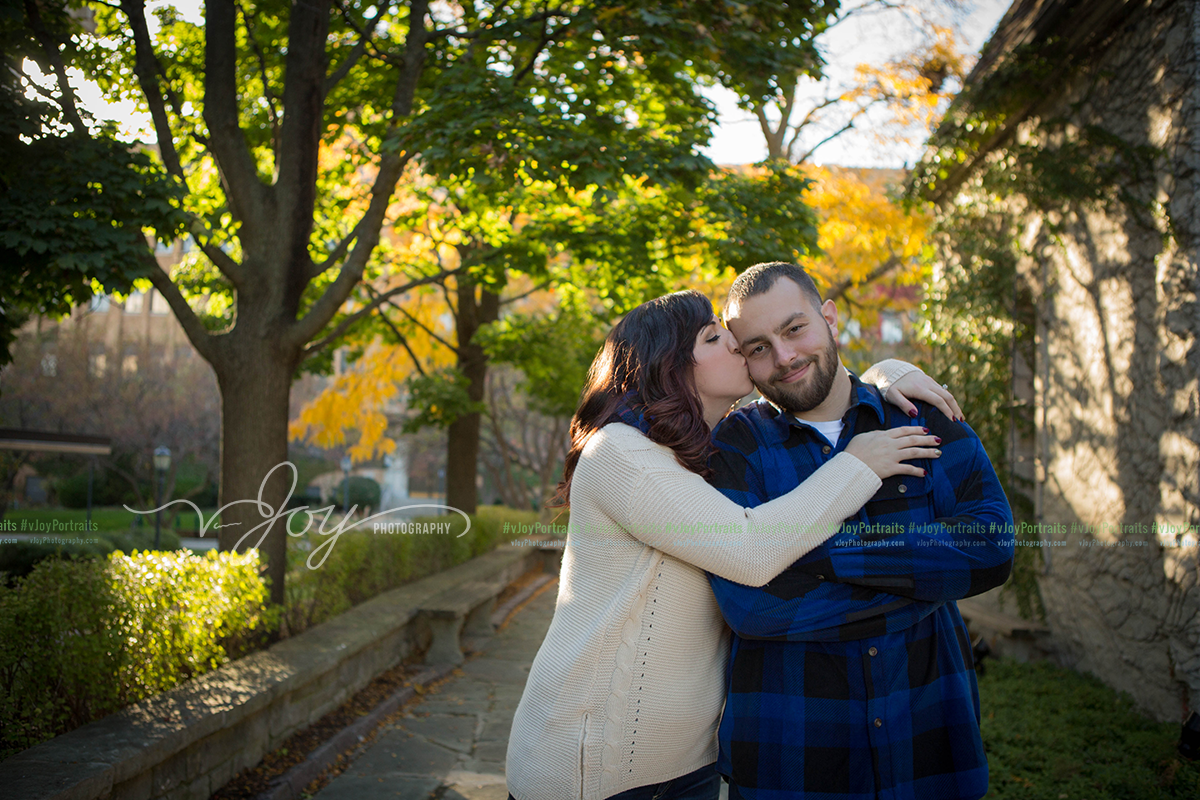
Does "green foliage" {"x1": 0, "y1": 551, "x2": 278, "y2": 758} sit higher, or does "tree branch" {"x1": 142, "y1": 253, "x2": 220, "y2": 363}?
"tree branch" {"x1": 142, "y1": 253, "x2": 220, "y2": 363}

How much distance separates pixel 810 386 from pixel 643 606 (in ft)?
2.69

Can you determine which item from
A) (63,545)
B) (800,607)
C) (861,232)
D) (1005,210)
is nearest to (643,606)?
(800,607)

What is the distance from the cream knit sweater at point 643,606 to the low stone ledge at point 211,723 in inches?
81.0

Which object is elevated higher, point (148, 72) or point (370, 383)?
point (148, 72)

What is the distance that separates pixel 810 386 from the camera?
94.5 inches

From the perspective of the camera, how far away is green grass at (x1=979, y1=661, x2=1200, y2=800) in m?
4.01

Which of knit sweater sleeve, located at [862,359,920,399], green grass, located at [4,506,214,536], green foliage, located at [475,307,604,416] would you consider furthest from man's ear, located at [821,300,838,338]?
green grass, located at [4,506,214,536]

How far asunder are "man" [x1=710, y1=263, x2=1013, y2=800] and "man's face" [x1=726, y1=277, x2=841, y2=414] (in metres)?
0.33

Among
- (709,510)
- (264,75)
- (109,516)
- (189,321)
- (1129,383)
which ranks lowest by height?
(109,516)

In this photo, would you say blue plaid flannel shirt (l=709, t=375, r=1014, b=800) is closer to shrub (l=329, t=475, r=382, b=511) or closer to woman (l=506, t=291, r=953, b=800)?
woman (l=506, t=291, r=953, b=800)

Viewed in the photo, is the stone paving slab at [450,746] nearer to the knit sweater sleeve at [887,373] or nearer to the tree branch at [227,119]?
the knit sweater sleeve at [887,373]

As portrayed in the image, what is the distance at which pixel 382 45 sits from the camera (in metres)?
7.66

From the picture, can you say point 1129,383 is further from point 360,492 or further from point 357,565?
point 360,492

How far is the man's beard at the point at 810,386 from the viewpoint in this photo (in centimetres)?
240
